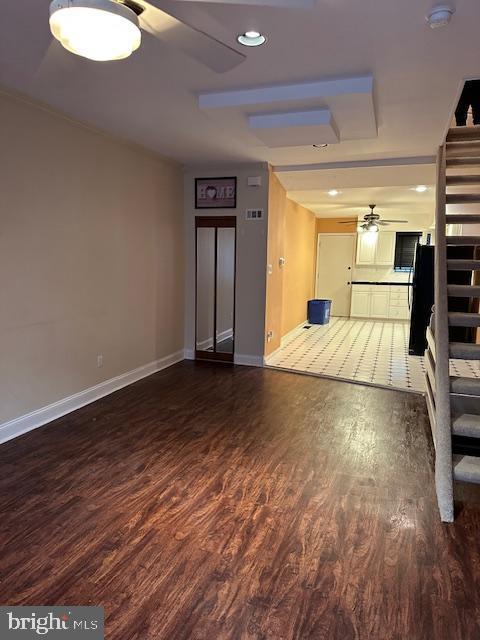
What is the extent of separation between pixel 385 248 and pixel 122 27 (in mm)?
8955

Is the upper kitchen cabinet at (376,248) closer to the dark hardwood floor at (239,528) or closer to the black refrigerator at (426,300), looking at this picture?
the black refrigerator at (426,300)

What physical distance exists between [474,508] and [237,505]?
1404mm

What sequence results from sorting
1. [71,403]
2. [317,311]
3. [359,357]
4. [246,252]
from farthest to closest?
[317,311]
[359,357]
[246,252]
[71,403]

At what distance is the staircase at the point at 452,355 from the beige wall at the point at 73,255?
301cm

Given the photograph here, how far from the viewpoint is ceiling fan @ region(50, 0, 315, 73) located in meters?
1.53

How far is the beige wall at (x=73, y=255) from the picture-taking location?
127 inches

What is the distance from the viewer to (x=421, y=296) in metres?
6.40

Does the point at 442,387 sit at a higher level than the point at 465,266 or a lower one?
lower

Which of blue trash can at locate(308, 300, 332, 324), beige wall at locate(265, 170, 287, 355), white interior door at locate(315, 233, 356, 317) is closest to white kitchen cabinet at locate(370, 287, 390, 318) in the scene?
white interior door at locate(315, 233, 356, 317)

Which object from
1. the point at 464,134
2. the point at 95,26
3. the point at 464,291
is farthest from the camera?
the point at 464,134

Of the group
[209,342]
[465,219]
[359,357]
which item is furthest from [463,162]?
[209,342]

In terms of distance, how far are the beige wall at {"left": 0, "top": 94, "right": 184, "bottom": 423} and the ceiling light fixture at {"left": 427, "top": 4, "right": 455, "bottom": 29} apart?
9.12 ft

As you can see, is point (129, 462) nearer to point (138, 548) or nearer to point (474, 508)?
point (138, 548)

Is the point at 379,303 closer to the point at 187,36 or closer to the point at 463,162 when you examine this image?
the point at 463,162
